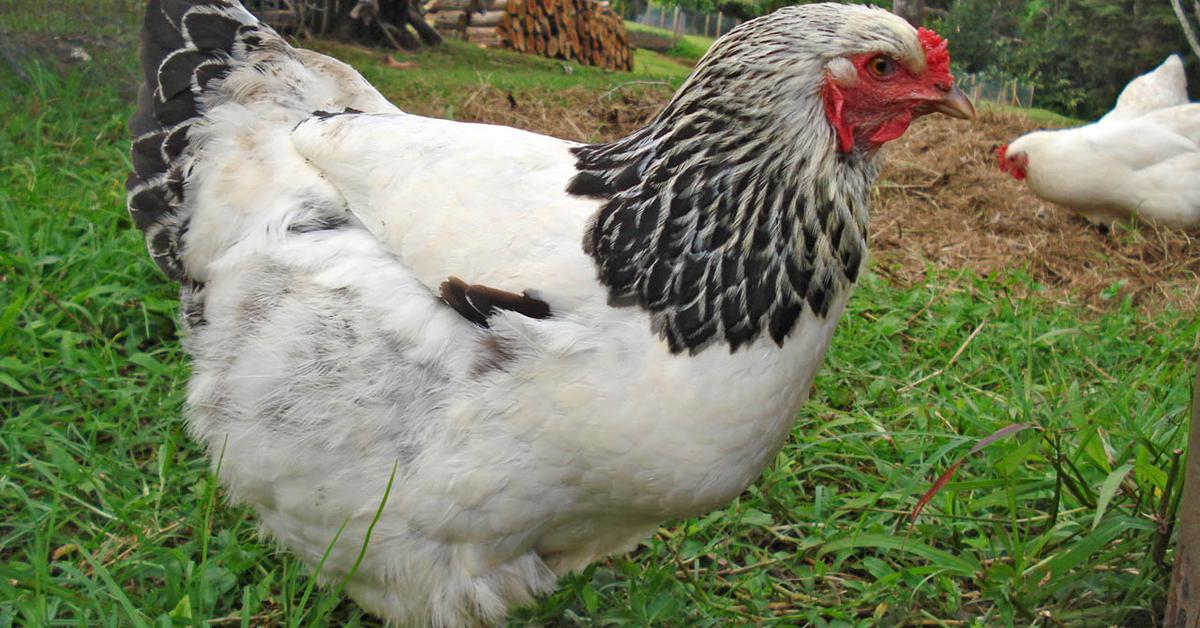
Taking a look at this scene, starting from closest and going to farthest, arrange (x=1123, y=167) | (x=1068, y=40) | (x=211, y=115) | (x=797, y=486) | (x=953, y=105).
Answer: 1. (x=953, y=105)
2. (x=211, y=115)
3. (x=797, y=486)
4. (x=1123, y=167)
5. (x=1068, y=40)

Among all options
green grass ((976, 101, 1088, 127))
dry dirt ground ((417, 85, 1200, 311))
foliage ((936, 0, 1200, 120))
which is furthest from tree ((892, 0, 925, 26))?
green grass ((976, 101, 1088, 127))

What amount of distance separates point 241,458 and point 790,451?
1605 mm

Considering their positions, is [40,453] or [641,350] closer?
[641,350]

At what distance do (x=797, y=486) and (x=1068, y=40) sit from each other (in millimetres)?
7391

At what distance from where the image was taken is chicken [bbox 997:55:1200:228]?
5453mm

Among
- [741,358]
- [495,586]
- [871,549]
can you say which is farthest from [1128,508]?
[495,586]

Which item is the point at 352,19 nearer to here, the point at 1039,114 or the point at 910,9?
the point at 910,9

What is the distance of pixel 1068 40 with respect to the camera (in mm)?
8352

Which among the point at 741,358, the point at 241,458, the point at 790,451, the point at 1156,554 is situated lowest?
the point at 790,451

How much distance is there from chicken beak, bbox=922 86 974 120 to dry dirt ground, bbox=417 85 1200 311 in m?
2.29

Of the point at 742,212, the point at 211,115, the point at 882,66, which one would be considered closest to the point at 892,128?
the point at 882,66

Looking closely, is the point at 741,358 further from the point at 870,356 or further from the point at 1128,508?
the point at 870,356

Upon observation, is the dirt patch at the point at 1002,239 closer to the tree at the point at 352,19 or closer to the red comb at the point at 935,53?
the red comb at the point at 935,53

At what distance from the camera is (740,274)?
177 cm
